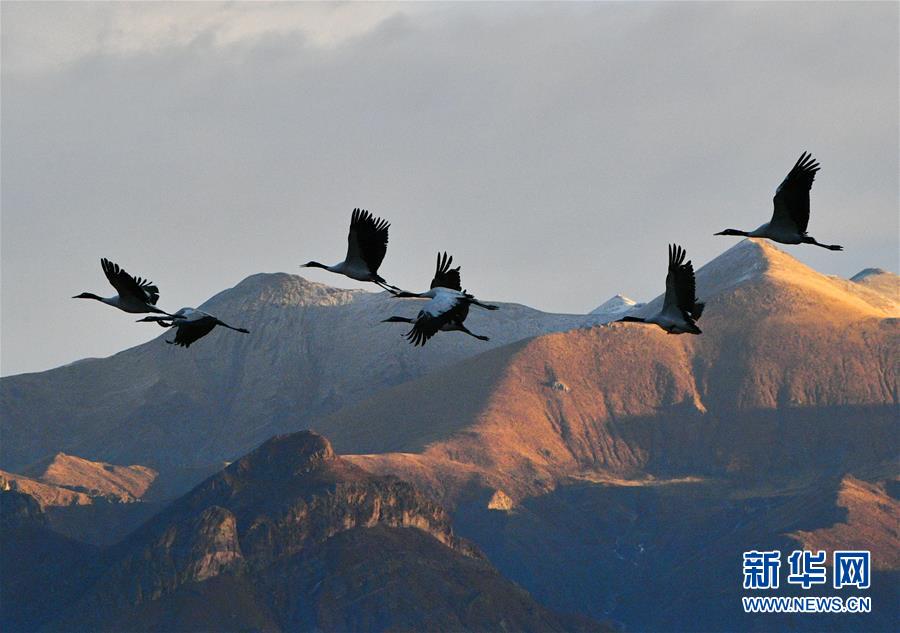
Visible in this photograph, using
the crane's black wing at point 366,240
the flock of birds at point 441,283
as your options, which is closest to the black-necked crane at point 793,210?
the flock of birds at point 441,283

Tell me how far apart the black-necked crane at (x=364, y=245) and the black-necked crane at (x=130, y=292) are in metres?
6.63

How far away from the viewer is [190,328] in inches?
2532

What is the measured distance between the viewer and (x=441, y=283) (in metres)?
67.4

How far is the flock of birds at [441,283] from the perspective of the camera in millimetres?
61250

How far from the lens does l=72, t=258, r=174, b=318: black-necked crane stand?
65.6 m

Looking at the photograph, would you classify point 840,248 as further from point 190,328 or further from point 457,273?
point 190,328

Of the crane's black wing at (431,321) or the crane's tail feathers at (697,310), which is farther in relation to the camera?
the crane's tail feathers at (697,310)

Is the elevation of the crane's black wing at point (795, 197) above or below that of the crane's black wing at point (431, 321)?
above

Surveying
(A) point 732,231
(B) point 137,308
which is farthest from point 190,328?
(A) point 732,231

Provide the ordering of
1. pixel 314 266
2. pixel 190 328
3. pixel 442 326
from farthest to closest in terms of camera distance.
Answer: pixel 314 266, pixel 190 328, pixel 442 326

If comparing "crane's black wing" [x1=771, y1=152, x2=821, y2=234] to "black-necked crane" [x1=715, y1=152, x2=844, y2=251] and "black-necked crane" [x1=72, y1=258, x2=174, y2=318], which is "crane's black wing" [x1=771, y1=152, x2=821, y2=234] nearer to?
"black-necked crane" [x1=715, y1=152, x2=844, y2=251]

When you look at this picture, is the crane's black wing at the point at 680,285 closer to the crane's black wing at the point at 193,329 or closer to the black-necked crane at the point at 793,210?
the black-necked crane at the point at 793,210

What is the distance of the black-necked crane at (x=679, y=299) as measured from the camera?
62.7 meters

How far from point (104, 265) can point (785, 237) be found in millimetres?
22151
